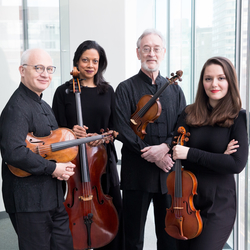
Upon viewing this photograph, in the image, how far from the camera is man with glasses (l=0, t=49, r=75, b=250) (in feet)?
4.76

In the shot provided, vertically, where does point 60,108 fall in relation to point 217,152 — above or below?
above

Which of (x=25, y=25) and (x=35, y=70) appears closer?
(x=35, y=70)

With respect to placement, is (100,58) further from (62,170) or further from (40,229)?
(40,229)

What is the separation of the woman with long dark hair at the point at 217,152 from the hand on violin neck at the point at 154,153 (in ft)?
0.82

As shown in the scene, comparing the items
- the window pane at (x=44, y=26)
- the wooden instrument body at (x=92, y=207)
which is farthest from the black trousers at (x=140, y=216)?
the window pane at (x=44, y=26)

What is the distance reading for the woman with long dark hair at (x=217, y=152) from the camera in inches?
58.9

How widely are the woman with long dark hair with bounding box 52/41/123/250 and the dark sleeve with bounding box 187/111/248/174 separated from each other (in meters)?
0.75

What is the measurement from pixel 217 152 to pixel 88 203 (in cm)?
82

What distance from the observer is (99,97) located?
2.21 meters

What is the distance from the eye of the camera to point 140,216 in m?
1.99

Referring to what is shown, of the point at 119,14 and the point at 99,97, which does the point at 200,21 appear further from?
the point at 119,14

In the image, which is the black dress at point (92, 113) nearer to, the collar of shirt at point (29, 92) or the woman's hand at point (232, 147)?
the collar of shirt at point (29, 92)

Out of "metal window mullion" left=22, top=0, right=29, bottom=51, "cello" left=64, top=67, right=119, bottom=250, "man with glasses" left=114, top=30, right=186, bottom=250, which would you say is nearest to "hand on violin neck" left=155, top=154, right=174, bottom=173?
"man with glasses" left=114, top=30, right=186, bottom=250

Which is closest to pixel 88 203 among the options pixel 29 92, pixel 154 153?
pixel 154 153
